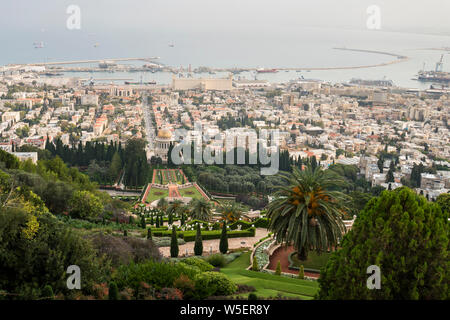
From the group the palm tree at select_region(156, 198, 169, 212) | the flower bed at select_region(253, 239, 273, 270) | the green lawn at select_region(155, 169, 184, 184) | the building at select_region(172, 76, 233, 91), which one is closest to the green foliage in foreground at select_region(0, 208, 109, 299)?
the flower bed at select_region(253, 239, 273, 270)

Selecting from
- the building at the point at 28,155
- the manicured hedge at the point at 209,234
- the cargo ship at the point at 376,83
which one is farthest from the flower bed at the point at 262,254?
the cargo ship at the point at 376,83

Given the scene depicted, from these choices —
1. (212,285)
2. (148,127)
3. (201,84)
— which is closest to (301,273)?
(212,285)

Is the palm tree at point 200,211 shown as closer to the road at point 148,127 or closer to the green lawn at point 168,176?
the green lawn at point 168,176

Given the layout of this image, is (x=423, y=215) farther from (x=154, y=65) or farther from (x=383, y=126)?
(x=154, y=65)

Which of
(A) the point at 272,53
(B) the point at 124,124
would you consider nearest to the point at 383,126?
(B) the point at 124,124

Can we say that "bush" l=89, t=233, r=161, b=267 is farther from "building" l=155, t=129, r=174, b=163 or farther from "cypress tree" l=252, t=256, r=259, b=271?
"building" l=155, t=129, r=174, b=163
